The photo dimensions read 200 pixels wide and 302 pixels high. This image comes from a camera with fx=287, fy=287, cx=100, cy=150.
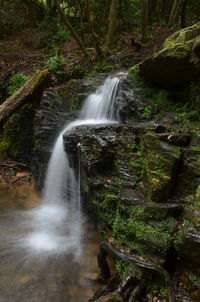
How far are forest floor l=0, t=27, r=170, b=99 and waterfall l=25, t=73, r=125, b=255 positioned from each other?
8.52ft

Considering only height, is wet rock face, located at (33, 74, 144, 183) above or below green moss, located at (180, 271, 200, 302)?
above

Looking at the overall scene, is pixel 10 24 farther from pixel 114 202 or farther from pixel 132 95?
pixel 114 202

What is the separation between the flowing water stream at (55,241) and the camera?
401 centimetres

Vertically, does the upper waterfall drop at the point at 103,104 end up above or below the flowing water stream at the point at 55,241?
above

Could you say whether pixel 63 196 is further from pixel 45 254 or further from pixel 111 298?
pixel 111 298

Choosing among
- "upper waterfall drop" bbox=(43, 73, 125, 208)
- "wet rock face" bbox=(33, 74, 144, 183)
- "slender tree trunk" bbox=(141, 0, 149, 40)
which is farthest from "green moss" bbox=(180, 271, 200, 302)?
"slender tree trunk" bbox=(141, 0, 149, 40)

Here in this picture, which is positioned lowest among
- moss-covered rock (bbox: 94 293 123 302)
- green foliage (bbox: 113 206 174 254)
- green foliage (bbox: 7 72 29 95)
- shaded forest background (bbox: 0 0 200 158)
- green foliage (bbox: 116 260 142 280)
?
moss-covered rock (bbox: 94 293 123 302)

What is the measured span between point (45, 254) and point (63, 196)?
7.91ft

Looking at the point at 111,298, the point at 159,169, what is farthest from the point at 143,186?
the point at 111,298

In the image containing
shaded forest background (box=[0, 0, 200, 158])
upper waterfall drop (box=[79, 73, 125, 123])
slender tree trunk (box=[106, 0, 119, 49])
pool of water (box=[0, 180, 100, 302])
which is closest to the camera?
pool of water (box=[0, 180, 100, 302])

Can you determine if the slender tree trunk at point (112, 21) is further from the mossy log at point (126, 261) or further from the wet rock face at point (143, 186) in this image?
the mossy log at point (126, 261)

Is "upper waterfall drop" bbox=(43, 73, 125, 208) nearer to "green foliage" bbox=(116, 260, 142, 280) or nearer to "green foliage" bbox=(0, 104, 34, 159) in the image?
"green foliage" bbox=(0, 104, 34, 159)

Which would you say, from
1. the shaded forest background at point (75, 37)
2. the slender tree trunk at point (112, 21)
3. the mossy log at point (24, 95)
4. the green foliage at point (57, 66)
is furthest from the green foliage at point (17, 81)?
the slender tree trunk at point (112, 21)

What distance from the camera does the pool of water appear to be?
395 cm
